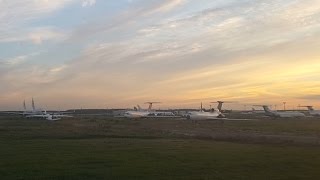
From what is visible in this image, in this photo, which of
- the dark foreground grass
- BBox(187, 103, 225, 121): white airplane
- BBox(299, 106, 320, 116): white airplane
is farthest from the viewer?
BBox(299, 106, 320, 116): white airplane

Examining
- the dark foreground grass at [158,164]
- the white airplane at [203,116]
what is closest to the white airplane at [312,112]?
the white airplane at [203,116]

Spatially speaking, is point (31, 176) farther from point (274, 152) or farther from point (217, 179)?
point (274, 152)

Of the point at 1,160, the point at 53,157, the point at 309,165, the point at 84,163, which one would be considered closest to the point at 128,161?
the point at 84,163

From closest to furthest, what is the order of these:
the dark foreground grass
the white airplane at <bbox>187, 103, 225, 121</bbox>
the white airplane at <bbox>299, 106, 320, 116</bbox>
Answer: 1. the dark foreground grass
2. the white airplane at <bbox>187, 103, 225, 121</bbox>
3. the white airplane at <bbox>299, 106, 320, 116</bbox>

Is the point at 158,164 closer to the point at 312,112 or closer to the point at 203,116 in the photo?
the point at 203,116

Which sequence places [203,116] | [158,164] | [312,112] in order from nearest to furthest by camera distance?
[158,164] < [203,116] < [312,112]

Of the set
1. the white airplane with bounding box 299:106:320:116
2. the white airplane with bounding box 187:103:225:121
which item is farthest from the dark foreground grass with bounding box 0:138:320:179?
the white airplane with bounding box 299:106:320:116

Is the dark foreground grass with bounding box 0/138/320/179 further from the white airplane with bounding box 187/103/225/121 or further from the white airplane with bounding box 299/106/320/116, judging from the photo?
the white airplane with bounding box 299/106/320/116

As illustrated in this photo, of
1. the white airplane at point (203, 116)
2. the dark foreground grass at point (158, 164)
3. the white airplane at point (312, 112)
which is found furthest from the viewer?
the white airplane at point (312, 112)

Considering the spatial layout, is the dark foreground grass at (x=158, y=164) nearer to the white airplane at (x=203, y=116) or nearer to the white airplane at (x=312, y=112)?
the white airplane at (x=203, y=116)

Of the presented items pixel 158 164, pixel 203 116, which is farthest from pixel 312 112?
pixel 158 164

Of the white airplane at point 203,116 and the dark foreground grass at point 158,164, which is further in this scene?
the white airplane at point 203,116

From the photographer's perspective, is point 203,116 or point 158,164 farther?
point 203,116

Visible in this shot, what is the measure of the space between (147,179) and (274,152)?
52.1 ft
